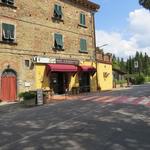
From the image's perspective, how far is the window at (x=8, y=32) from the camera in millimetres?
24958

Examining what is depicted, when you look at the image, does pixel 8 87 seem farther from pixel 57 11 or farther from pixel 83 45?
pixel 83 45

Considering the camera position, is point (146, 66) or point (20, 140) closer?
point (20, 140)

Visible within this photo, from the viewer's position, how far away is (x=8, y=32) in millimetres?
25281

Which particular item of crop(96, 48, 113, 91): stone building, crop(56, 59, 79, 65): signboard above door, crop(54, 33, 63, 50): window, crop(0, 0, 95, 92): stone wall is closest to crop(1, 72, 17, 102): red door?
crop(0, 0, 95, 92): stone wall

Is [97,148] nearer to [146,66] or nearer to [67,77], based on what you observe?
[67,77]

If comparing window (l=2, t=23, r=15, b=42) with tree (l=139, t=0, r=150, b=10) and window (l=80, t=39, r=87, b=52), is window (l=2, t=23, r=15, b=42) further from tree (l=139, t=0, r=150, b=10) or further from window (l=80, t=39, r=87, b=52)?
tree (l=139, t=0, r=150, b=10)

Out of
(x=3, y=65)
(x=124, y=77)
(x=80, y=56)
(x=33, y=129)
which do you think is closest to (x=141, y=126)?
(x=33, y=129)

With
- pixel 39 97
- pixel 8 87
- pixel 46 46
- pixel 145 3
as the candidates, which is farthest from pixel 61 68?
pixel 145 3

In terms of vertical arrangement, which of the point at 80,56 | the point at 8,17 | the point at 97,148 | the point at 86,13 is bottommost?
the point at 97,148

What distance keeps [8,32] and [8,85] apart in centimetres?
401

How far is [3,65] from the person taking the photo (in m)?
25.0

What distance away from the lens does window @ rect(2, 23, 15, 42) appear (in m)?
25.0

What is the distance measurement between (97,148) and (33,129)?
3.80 m

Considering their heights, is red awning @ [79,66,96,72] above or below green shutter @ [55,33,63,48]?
below
